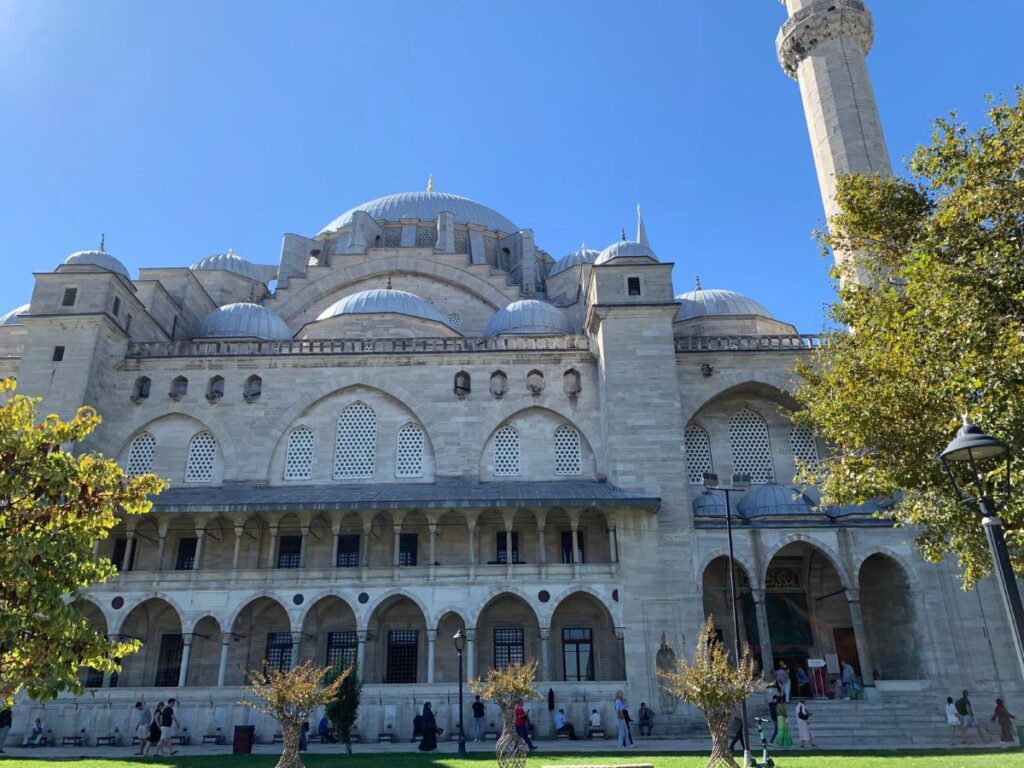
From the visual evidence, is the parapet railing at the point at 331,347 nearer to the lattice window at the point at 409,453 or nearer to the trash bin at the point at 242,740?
the lattice window at the point at 409,453

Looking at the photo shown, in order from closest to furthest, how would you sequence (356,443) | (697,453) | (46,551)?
(46,551) < (356,443) < (697,453)

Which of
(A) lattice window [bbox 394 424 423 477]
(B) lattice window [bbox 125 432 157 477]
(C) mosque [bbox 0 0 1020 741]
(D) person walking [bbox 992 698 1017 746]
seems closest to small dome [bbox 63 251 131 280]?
(C) mosque [bbox 0 0 1020 741]

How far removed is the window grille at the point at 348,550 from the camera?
25.6 meters

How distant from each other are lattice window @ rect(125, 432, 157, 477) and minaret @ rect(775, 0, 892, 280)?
24882 mm

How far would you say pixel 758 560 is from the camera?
23.2 metres

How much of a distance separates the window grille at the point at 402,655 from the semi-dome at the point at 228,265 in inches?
838

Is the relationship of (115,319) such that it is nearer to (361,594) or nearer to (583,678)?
(361,594)

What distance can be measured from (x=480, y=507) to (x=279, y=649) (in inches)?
311

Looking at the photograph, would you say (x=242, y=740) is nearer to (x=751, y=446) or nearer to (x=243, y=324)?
(x=243, y=324)

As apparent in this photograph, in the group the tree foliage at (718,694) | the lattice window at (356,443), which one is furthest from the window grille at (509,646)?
the tree foliage at (718,694)

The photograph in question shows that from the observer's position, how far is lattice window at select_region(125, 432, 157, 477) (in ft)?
86.1

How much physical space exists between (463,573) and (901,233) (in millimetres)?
14475

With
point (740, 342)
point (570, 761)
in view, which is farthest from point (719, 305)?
point (570, 761)

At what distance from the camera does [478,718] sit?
764 inches
